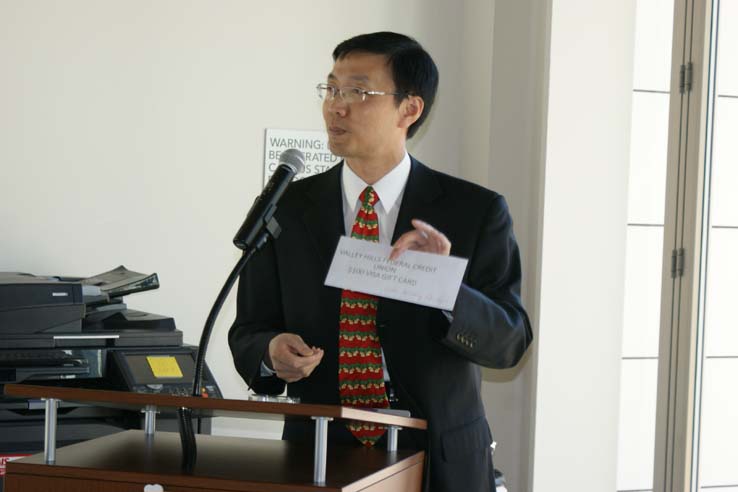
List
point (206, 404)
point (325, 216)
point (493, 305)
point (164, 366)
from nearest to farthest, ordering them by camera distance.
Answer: point (206, 404)
point (493, 305)
point (325, 216)
point (164, 366)

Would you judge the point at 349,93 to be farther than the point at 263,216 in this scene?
Yes

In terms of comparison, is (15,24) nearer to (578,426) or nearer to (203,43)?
(203,43)

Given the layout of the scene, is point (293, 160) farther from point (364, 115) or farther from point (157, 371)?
point (157, 371)

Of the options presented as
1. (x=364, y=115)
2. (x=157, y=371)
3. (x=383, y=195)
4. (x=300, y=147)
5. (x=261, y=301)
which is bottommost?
(x=157, y=371)

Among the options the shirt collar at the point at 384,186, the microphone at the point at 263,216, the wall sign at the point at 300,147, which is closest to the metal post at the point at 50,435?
A: the microphone at the point at 263,216

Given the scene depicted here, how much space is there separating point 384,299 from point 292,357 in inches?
10.9

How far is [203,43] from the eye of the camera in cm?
358

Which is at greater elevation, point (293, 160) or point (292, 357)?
point (293, 160)

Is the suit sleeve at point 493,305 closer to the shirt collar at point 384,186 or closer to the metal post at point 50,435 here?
the shirt collar at point 384,186

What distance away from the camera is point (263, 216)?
1.52m

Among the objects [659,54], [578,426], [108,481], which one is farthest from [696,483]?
[108,481]

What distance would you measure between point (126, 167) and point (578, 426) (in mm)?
1919

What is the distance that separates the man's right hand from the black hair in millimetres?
653

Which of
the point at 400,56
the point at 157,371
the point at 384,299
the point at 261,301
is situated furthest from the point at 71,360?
the point at 400,56
